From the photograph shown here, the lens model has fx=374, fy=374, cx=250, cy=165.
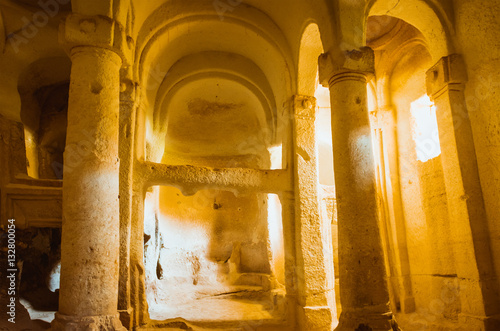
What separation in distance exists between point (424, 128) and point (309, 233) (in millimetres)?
3444

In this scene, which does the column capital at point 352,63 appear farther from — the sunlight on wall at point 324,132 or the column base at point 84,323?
the sunlight on wall at point 324,132

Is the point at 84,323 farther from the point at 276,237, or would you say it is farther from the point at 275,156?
the point at 276,237

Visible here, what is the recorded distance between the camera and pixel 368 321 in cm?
386

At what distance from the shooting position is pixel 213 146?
11.0m

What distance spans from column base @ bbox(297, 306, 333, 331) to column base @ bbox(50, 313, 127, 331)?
11.7 ft

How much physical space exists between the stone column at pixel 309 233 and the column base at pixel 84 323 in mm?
3641

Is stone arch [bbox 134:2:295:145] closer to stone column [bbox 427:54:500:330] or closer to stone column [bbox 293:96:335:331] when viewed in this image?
stone column [bbox 293:96:335:331]

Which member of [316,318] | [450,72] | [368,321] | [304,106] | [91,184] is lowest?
[316,318]

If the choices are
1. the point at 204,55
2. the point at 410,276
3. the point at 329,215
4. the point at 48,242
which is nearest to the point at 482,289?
the point at 410,276

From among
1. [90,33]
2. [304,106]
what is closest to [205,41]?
[304,106]

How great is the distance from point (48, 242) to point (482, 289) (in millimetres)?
7234

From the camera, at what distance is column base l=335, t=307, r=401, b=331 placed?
384 cm

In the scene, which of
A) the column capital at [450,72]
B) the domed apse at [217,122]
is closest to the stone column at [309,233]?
the domed apse at [217,122]

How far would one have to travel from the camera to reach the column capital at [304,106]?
6.87 m
